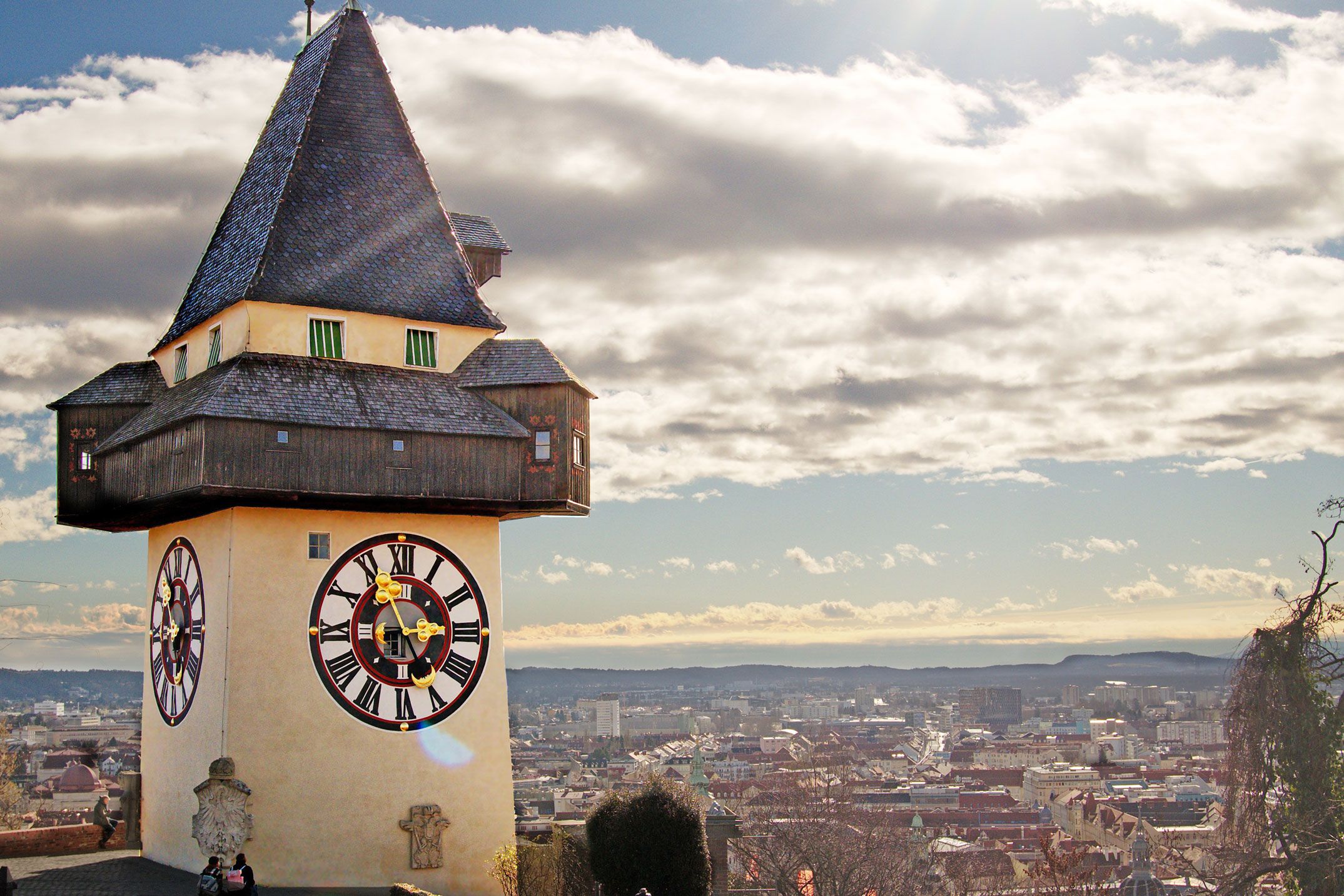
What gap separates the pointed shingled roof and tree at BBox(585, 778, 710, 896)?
8.37 meters

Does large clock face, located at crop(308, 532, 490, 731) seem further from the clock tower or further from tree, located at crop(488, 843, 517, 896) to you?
tree, located at crop(488, 843, 517, 896)

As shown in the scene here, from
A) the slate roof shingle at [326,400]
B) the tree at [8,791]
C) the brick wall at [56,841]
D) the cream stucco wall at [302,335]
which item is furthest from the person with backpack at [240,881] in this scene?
the tree at [8,791]

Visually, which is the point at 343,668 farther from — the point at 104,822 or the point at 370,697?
the point at 104,822

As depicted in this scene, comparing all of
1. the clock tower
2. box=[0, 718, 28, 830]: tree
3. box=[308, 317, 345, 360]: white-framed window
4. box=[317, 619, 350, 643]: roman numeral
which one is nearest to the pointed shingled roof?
the clock tower

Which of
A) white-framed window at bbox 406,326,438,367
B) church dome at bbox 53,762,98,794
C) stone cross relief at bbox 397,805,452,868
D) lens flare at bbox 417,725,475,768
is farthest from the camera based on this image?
church dome at bbox 53,762,98,794

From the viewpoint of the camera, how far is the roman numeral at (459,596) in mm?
22922

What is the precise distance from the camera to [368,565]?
22.4m

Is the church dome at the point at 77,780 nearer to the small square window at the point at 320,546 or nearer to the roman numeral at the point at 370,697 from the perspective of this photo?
the roman numeral at the point at 370,697

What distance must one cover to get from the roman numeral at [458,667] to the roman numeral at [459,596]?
2.42ft

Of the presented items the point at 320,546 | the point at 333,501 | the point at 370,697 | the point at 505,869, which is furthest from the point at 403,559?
→ the point at 505,869

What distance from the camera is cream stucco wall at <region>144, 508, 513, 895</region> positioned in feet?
69.1

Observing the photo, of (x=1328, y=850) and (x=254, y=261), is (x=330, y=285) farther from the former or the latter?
(x=1328, y=850)

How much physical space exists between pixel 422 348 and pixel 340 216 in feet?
8.60

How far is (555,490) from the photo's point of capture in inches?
902
